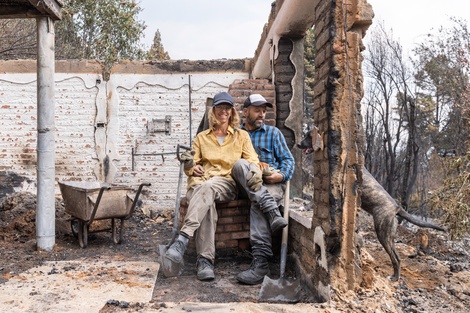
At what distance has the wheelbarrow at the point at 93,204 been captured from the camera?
492 centimetres

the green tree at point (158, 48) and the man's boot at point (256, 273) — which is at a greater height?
the green tree at point (158, 48)

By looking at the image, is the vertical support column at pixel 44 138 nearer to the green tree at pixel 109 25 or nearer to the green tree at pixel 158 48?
the green tree at pixel 109 25

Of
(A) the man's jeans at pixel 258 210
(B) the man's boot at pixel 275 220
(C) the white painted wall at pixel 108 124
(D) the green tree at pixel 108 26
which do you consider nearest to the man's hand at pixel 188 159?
(A) the man's jeans at pixel 258 210

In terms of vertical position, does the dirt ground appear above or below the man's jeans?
below

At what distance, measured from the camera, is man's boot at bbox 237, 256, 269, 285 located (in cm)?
361

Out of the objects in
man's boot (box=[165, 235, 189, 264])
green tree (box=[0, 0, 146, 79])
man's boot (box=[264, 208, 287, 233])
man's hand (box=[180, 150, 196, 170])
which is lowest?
man's boot (box=[165, 235, 189, 264])

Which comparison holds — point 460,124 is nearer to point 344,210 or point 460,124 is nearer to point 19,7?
point 344,210

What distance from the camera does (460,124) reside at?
32.2 feet

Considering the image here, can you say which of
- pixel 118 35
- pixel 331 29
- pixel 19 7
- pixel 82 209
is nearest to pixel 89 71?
pixel 19 7

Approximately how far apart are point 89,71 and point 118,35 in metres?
8.19

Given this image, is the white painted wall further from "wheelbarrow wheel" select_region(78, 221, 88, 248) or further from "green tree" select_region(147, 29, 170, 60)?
"green tree" select_region(147, 29, 170, 60)

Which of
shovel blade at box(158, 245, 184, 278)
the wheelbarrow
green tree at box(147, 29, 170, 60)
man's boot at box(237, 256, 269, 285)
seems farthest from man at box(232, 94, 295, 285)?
green tree at box(147, 29, 170, 60)

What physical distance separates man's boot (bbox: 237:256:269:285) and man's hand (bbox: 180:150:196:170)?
1.07 m

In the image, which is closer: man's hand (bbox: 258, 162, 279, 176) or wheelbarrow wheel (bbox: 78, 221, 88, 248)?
man's hand (bbox: 258, 162, 279, 176)
